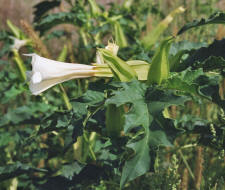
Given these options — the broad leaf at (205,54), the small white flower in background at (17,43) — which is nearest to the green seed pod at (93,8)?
the small white flower in background at (17,43)

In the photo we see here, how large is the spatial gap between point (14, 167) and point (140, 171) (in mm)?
733

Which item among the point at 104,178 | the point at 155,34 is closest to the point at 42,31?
the point at 155,34

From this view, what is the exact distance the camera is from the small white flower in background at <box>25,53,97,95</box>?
3.05 ft

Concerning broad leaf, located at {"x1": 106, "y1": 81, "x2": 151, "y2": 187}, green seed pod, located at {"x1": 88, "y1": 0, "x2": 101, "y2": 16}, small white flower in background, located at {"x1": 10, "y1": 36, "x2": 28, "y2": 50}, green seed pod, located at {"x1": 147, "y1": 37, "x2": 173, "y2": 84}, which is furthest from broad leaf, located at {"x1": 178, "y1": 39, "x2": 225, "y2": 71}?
small white flower in background, located at {"x1": 10, "y1": 36, "x2": 28, "y2": 50}

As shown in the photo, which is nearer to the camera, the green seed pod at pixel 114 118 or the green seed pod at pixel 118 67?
the green seed pod at pixel 118 67

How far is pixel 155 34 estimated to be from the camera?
1596 millimetres

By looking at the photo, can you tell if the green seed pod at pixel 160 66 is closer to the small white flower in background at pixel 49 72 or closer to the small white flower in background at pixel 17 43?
the small white flower in background at pixel 49 72

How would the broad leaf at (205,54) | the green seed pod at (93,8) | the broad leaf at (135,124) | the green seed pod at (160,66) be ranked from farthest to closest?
the green seed pod at (93,8)
the broad leaf at (205,54)
the green seed pod at (160,66)
the broad leaf at (135,124)

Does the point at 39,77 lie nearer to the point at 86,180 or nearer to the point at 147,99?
the point at 147,99

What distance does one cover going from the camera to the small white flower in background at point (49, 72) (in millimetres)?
929

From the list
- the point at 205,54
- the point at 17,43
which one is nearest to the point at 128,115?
the point at 205,54

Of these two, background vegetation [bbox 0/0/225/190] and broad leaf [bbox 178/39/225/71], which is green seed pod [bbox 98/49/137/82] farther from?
broad leaf [bbox 178/39/225/71]

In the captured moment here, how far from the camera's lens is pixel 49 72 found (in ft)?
3.08

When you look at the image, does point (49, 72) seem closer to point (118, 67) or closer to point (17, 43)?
point (118, 67)
